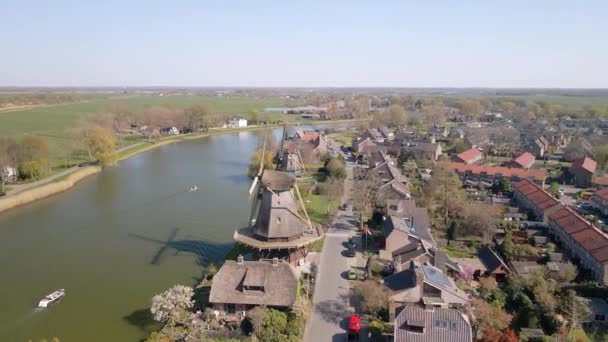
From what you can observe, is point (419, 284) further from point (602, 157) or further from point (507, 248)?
point (602, 157)

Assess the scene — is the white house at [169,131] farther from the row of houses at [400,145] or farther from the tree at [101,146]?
the row of houses at [400,145]

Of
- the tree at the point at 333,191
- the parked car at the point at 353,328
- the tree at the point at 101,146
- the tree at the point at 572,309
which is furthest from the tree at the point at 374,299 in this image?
the tree at the point at 101,146

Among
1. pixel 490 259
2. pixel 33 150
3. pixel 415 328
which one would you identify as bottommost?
pixel 490 259

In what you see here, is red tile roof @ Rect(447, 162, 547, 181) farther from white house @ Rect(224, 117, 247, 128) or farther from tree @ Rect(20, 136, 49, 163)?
white house @ Rect(224, 117, 247, 128)

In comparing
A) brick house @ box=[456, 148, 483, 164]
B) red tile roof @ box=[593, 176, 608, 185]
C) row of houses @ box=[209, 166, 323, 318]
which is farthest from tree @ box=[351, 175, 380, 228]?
red tile roof @ box=[593, 176, 608, 185]

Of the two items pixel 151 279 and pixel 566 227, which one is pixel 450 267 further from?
pixel 151 279

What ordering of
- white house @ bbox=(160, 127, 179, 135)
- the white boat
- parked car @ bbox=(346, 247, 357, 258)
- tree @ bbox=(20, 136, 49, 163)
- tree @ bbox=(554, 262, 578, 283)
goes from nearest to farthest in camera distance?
the white boat → tree @ bbox=(554, 262, 578, 283) → parked car @ bbox=(346, 247, 357, 258) → tree @ bbox=(20, 136, 49, 163) → white house @ bbox=(160, 127, 179, 135)

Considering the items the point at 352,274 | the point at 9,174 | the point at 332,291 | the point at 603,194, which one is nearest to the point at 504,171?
the point at 603,194

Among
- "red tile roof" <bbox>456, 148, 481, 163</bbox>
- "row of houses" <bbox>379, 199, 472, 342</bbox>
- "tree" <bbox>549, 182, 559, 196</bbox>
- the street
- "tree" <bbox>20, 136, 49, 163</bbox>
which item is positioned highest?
"tree" <bbox>20, 136, 49, 163</bbox>
